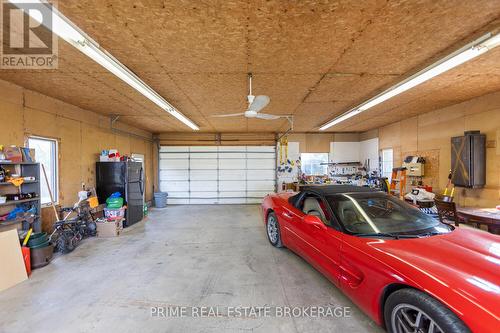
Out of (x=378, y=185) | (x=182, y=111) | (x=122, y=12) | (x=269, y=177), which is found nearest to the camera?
(x=122, y=12)

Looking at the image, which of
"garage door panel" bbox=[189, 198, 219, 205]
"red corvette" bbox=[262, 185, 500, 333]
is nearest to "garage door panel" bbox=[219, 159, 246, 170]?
"garage door panel" bbox=[189, 198, 219, 205]

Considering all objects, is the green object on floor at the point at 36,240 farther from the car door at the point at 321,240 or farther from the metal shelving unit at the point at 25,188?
the car door at the point at 321,240

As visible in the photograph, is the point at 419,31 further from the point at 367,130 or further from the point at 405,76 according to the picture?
the point at 367,130

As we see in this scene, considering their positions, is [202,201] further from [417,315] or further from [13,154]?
[417,315]

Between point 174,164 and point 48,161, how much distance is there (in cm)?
465

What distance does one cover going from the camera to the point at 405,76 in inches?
129

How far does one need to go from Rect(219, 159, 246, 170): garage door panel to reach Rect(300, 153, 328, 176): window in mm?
2486

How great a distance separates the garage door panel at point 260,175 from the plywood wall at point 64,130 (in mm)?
4540

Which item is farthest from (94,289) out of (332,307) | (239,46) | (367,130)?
(367,130)

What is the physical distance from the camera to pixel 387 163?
7.39 m

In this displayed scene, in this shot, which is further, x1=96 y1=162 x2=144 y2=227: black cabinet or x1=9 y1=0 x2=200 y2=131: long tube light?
x1=96 y1=162 x2=144 y2=227: black cabinet

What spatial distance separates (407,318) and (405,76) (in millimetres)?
3249

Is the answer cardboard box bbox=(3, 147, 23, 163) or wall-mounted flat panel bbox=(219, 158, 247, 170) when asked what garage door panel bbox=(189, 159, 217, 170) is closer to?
wall-mounted flat panel bbox=(219, 158, 247, 170)

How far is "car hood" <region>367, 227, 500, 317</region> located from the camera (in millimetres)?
1241
